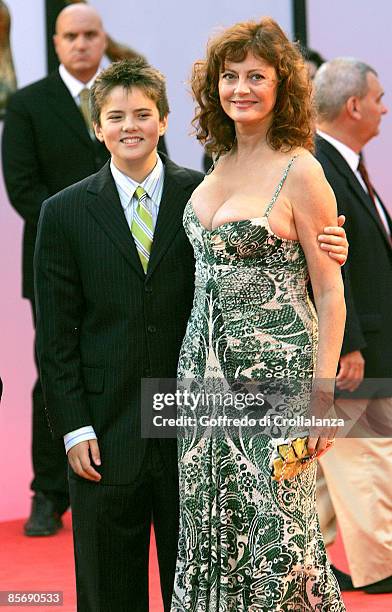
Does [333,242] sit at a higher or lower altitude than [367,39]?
lower

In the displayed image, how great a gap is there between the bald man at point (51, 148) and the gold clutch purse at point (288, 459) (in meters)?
2.47

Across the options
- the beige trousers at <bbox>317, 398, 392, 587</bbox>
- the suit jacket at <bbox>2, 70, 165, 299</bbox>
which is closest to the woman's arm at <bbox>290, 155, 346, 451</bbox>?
the beige trousers at <bbox>317, 398, 392, 587</bbox>

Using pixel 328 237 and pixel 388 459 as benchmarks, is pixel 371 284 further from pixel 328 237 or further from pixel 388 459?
pixel 328 237

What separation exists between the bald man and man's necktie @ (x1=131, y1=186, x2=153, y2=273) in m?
2.02

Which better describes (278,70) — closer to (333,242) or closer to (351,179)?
(333,242)

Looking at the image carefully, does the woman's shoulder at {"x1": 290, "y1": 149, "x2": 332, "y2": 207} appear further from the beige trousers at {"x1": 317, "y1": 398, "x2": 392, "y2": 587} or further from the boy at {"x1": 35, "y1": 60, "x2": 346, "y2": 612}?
the beige trousers at {"x1": 317, "y1": 398, "x2": 392, "y2": 587}

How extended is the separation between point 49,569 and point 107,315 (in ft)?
6.58

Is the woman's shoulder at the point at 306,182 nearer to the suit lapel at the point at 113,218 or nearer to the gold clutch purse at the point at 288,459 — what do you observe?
the suit lapel at the point at 113,218

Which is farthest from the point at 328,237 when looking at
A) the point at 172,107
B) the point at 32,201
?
the point at 172,107

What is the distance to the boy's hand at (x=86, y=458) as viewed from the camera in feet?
11.1

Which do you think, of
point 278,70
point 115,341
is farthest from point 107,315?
point 278,70

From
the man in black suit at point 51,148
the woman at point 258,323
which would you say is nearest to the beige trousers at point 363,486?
the man in black suit at point 51,148

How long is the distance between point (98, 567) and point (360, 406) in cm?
176

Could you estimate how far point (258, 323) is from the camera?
10.8ft
